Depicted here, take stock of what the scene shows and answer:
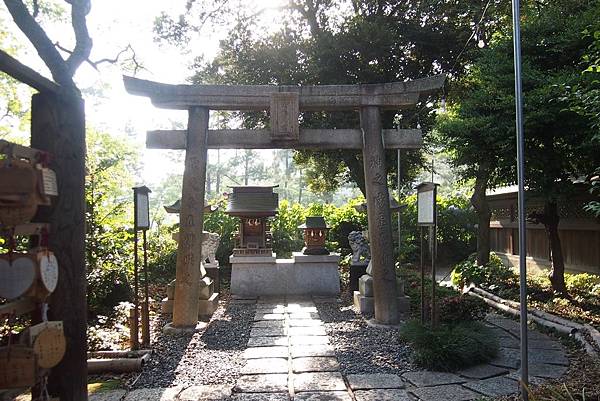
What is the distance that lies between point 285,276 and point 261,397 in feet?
21.9

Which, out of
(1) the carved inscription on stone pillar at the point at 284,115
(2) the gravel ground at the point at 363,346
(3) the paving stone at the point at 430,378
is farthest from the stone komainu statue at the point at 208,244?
(3) the paving stone at the point at 430,378

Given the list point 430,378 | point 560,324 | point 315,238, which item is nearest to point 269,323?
point 430,378

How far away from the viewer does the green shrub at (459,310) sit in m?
5.82

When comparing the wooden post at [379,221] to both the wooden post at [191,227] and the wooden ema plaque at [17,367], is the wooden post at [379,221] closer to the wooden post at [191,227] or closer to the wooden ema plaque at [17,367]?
the wooden post at [191,227]

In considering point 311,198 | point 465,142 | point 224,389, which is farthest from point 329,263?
point 311,198

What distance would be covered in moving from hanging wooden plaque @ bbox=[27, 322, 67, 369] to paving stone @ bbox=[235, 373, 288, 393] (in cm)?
210

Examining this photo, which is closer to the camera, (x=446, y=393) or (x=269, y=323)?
(x=446, y=393)

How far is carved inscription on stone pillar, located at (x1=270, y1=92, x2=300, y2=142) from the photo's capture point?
6.98m

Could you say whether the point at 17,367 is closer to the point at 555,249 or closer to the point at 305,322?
the point at 305,322

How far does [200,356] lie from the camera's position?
5.60 meters

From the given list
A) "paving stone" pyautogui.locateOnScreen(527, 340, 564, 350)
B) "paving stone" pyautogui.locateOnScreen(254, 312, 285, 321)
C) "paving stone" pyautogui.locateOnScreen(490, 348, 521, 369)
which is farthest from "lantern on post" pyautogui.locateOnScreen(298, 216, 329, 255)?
"paving stone" pyautogui.locateOnScreen(490, 348, 521, 369)

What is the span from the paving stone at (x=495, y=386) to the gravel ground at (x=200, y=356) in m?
2.36

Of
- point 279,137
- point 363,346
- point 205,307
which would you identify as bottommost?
point 363,346

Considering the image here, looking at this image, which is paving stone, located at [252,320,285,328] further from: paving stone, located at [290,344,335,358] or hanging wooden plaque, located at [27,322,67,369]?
hanging wooden plaque, located at [27,322,67,369]
